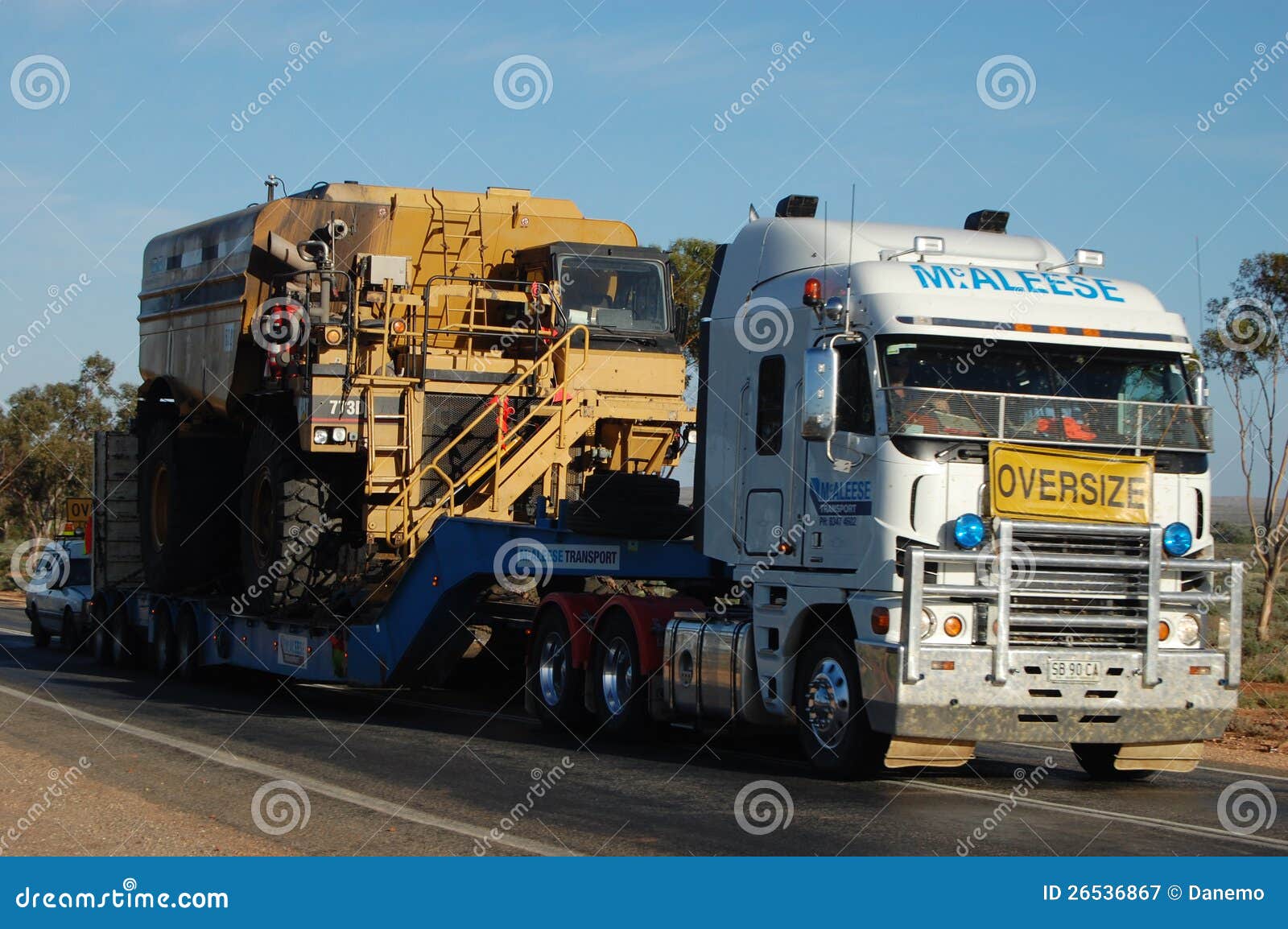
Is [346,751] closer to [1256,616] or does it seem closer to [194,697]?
[194,697]

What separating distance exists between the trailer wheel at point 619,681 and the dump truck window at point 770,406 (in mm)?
2125

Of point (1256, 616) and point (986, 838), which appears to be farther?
point (1256, 616)

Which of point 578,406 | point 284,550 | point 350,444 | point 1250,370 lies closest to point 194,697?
point 284,550

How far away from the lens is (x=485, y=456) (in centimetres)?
1606

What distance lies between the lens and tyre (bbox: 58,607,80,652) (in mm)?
24938

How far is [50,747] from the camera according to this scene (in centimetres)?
1312

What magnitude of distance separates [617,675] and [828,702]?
2.86 meters

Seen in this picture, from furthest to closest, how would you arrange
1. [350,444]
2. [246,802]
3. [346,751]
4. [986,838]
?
[350,444] < [346,751] < [246,802] < [986,838]

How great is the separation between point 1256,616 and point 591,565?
18.0 metres

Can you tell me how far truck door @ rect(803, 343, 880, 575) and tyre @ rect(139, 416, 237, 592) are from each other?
33.9 feet

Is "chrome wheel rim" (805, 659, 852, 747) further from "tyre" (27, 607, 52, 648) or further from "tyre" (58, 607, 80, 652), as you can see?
"tyre" (27, 607, 52, 648)
